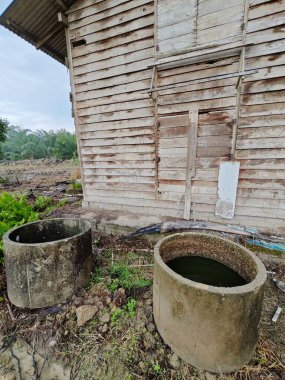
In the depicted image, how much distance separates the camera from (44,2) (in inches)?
164

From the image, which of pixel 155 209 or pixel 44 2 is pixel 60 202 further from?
pixel 44 2

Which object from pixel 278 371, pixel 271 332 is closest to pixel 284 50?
pixel 271 332

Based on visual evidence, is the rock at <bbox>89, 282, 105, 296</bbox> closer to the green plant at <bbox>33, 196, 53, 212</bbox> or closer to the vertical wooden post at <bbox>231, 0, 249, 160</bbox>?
the vertical wooden post at <bbox>231, 0, 249, 160</bbox>

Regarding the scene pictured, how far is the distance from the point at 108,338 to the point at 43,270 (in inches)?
44.1

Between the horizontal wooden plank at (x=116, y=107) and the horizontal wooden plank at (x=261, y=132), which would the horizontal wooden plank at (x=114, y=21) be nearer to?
the horizontal wooden plank at (x=116, y=107)

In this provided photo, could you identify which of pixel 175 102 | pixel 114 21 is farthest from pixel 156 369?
pixel 114 21

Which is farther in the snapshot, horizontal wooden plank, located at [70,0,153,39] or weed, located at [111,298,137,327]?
horizontal wooden plank, located at [70,0,153,39]

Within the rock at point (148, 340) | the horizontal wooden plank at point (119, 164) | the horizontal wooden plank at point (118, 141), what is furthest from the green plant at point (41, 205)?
the rock at point (148, 340)

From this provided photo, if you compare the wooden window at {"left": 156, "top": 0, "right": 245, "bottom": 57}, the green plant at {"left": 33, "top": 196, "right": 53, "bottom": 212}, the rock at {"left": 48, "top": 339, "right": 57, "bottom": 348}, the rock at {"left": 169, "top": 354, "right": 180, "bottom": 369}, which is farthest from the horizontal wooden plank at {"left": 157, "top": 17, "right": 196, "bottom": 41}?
the green plant at {"left": 33, "top": 196, "right": 53, "bottom": 212}

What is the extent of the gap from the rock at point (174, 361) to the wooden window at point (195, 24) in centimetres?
442

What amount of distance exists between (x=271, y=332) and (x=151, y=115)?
389cm

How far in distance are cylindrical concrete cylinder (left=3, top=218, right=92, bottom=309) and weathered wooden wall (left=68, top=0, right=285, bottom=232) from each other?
1946 millimetres

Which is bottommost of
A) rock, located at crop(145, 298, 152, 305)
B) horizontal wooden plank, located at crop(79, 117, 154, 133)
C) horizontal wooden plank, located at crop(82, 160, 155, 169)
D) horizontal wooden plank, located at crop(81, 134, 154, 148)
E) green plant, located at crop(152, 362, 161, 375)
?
green plant, located at crop(152, 362, 161, 375)

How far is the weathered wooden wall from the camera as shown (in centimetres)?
313
